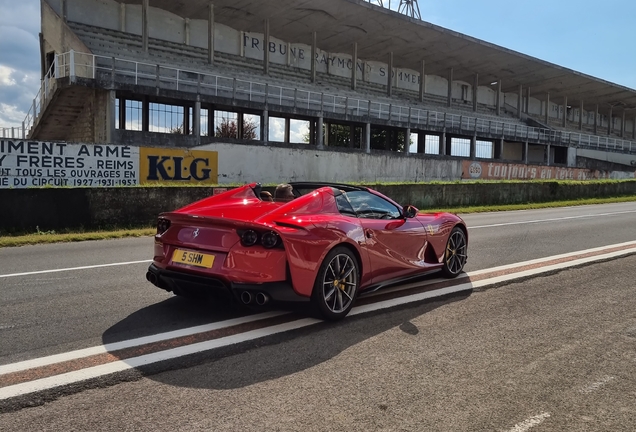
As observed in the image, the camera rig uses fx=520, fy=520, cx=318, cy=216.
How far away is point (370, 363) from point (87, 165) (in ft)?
49.4

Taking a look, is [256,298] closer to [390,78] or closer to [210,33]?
[210,33]

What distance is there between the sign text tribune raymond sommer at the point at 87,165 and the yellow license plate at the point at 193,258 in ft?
30.1

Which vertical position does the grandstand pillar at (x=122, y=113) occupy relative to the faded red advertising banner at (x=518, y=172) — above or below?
above

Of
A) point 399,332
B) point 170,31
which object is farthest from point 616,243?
point 170,31

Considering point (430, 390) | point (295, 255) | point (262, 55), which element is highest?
point (262, 55)

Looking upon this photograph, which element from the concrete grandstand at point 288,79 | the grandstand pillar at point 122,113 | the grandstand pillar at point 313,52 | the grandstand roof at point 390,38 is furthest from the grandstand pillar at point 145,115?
the grandstand pillar at point 313,52

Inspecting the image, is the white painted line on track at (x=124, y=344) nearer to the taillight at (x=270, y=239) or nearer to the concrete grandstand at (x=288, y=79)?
the taillight at (x=270, y=239)

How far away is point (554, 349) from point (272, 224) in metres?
2.62

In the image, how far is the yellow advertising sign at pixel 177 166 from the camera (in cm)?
1952

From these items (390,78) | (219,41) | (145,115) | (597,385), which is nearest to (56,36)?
(145,115)

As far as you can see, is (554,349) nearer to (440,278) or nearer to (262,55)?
(440,278)

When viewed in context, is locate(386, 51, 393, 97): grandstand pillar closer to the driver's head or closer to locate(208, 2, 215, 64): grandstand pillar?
locate(208, 2, 215, 64): grandstand pillar

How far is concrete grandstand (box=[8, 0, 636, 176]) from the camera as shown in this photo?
82.7 feet

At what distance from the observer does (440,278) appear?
697 cm
